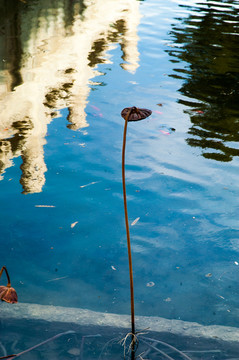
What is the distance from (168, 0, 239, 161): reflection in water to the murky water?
0.03 metres

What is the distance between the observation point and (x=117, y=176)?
14.6 feet

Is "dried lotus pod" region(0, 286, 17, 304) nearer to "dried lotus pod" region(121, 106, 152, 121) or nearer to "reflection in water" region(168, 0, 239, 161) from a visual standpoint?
"dried lotus pod" region(121, 106, 152, 121)

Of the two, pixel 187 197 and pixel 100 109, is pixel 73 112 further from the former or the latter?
pixel 187 197

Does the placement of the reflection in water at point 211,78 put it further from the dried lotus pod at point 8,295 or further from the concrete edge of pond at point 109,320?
the dried lotus pod at point 8,295

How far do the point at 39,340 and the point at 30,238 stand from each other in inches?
43.6

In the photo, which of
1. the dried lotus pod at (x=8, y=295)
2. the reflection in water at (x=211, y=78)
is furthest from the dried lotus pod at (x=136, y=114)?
the reflection in water at (x=211, y=78)

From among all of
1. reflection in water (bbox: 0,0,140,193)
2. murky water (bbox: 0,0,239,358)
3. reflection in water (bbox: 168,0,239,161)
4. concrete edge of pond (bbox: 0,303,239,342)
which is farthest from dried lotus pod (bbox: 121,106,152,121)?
reflection in water (bbox: 168,0,239,161)

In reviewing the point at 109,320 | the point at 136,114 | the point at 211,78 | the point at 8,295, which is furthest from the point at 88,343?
the point at 211,78

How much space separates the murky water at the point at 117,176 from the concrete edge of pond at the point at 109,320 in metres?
0.14

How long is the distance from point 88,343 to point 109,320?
0.69 ft

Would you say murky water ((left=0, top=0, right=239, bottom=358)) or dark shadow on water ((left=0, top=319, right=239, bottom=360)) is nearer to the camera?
dark shadow on water ((left=0, top=319, right=239, bottom=360))

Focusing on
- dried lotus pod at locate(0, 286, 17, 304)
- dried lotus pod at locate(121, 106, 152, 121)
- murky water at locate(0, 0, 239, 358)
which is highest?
dried lotus pod at locate(121, 106, 152, 121)

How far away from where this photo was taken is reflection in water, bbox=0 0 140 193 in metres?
4.96

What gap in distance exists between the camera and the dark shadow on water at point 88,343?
2479mm
